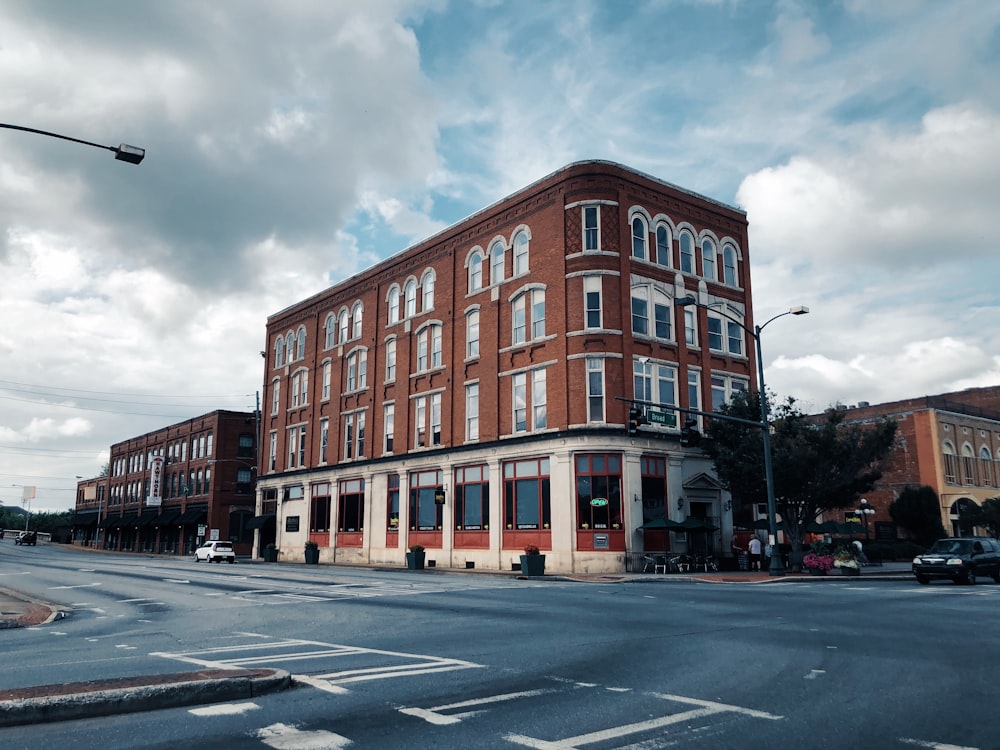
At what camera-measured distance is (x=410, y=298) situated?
4966 centimetres

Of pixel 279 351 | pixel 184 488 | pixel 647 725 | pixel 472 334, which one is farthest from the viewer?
pixel 184 488

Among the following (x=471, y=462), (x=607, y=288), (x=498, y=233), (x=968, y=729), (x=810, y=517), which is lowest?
(x=968, y=729)

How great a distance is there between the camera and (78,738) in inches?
257

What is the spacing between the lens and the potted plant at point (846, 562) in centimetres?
3212

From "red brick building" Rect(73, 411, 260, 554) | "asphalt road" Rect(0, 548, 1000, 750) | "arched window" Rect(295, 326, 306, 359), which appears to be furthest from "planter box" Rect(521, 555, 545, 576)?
"red brick building" Rect(73, 411, 260, 554)

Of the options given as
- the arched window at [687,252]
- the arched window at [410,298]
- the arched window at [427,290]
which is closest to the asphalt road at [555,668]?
the arched window at [687,252]

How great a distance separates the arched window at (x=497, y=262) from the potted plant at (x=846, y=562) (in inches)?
808

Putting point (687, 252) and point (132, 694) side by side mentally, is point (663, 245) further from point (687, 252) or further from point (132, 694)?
point (132, 694)

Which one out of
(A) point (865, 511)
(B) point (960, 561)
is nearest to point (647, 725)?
(B) point (960, 561)

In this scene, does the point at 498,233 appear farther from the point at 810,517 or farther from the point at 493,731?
the point at 493,731

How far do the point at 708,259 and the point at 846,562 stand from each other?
684 inches

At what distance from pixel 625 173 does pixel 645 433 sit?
12442 mm

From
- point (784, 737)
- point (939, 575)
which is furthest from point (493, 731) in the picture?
point (939, 575)

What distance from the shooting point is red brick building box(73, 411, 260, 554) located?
7131 centimetres
